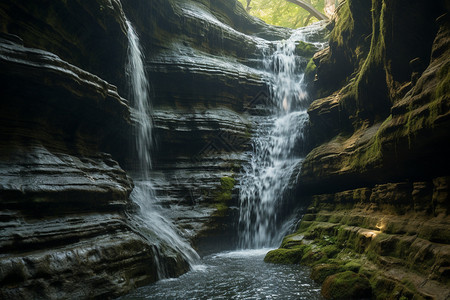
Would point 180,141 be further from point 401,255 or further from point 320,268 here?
point 401,255

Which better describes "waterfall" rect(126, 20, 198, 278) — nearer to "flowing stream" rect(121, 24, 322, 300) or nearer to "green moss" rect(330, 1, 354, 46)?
"flowing stream" rect(121, 24, 322, 300)

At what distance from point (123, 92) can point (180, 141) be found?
3.15 metres

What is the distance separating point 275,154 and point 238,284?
850 cm

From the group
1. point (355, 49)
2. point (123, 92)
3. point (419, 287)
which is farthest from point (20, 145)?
point (355, 49)

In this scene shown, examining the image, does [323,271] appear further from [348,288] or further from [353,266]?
[348,288]

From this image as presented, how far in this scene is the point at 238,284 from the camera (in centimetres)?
647

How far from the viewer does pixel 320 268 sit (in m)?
6.48

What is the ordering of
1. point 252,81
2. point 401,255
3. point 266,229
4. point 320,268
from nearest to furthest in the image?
point 401,255 → point 320,268 → point 266,229 → point 252,81

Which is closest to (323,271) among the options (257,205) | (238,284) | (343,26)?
(238,284)

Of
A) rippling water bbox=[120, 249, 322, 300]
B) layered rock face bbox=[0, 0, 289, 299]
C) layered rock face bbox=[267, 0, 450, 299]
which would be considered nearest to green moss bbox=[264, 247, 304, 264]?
layered rock face bbox=[267, 0, 450, 299]

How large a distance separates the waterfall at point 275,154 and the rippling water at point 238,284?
3281mm

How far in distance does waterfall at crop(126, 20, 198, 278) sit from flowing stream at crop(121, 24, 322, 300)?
0.04 metres

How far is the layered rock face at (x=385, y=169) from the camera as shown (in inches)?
198

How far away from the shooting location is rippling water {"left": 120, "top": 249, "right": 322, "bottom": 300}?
18.9 feet
